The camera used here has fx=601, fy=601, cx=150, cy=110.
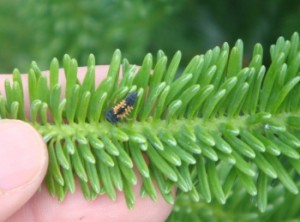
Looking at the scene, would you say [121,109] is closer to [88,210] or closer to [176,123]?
[176,123]

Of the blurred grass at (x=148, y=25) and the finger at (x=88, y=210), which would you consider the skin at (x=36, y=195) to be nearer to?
the finger at (x=88, y=210)

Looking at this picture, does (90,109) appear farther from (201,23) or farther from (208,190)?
(201,23)

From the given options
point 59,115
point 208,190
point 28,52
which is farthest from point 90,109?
point 28,52

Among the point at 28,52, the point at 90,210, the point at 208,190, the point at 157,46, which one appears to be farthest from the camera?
the point at 28,52

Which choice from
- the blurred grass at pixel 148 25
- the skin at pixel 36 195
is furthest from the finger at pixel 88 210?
the blurred grass at pixel 148 25

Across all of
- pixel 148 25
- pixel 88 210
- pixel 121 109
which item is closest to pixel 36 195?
pixel 88 210
